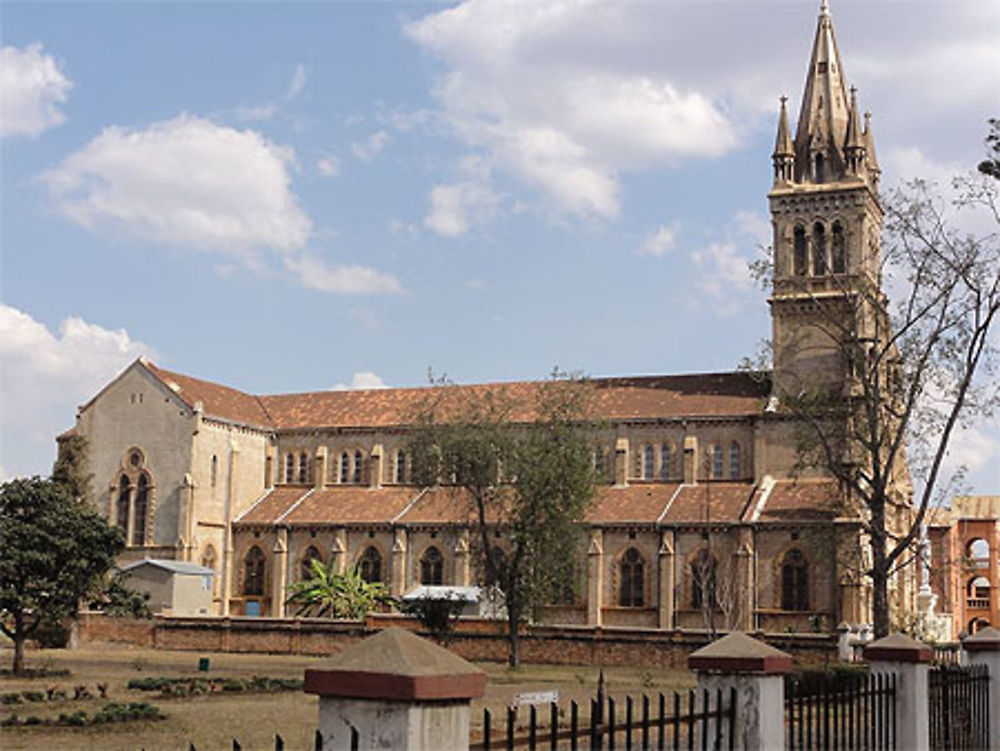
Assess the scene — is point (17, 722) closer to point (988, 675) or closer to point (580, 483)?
point (988, 675)

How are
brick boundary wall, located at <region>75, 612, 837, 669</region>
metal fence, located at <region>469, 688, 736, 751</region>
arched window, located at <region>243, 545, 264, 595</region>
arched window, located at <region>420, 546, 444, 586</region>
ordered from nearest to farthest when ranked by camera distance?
metal fence, located at <region>469, 688, 736, 751</region> → brick boundary wall, located at <region>75, 612, 837, 669</region> → arched window, located at <region>420, 546, 444, 586</region> → arched window, located at <region>243, 545, 264, 595</region>

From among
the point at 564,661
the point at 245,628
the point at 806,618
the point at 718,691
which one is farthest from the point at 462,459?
the point at 718,691

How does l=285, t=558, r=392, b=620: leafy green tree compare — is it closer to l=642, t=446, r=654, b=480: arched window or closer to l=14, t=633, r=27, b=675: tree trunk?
l=642, t=446, r=654, b=480: arched window

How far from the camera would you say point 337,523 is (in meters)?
62.1

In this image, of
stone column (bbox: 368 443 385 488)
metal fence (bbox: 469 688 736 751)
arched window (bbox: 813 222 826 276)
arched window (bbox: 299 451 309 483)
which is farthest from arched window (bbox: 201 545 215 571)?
metal fence (bbox: 469 688 736 751)

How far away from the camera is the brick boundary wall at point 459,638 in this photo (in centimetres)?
4466

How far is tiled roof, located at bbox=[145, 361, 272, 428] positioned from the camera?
6562 centimetres

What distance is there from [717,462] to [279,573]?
889 inches

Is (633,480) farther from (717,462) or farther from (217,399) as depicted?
(217,399)

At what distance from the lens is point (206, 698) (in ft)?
101

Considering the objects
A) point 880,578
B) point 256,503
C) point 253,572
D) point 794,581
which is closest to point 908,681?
point 880,578

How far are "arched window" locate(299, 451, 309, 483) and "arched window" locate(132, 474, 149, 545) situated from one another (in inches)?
324

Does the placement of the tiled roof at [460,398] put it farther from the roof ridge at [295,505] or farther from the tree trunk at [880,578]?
the tree trunk at [880,578]

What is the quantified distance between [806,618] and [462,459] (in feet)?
56.3
